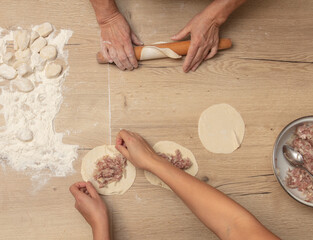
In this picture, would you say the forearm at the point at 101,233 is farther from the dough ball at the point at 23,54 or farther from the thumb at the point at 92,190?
the dough ball at the point at 23,54

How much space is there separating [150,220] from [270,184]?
495 millimetres

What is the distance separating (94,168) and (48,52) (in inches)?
19.0

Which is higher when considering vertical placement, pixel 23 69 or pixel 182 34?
pixel 182 34

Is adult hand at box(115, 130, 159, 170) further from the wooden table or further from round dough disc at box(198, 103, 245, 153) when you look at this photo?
round dough disc at box(198, 103, 245, 153)

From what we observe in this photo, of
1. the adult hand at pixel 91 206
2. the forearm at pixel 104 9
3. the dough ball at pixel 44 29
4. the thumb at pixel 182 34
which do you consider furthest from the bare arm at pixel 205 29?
the adult hand at pixel 91 206

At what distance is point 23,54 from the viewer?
1.16 m

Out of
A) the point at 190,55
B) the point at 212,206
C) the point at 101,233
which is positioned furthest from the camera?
the point at 190,55

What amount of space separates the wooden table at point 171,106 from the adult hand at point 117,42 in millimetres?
51

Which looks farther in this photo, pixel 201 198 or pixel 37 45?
pixel 37 45

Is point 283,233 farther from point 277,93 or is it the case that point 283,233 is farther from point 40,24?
point 40,24

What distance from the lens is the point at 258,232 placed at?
834mm

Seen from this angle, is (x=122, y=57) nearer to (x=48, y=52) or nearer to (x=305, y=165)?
(x=48, y=52)

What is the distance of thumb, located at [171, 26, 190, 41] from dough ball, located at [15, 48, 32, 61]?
0.57m

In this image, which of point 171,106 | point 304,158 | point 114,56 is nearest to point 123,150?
point 171,106
